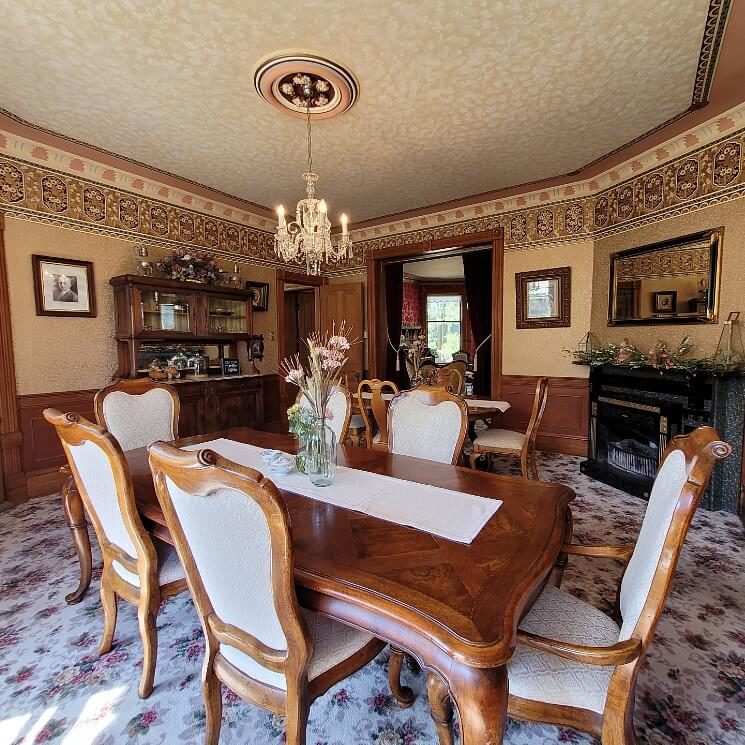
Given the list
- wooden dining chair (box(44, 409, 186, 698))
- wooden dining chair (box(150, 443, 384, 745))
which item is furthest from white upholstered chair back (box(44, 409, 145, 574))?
wooden dining chair (box(150, 443, 384, 745))

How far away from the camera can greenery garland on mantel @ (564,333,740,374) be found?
306cm

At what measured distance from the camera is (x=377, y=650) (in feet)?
3.92

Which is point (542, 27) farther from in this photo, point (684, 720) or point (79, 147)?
point (79, 147)

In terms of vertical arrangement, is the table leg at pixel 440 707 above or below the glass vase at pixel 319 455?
below

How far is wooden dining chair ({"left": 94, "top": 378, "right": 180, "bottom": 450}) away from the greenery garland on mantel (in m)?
3.68

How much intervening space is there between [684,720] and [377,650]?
1143mm

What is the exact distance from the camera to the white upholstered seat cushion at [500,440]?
331cm

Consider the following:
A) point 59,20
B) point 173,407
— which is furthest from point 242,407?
point 59,20

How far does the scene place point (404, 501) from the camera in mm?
1466

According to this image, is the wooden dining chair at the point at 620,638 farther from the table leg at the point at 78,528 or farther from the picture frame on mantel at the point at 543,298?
the picture frame on mantel at the point at 543,298

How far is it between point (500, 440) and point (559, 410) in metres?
1.55

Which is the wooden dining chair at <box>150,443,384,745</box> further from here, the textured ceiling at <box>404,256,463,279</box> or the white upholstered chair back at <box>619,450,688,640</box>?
the textured ceiling at <box>404,256,463,279</box>

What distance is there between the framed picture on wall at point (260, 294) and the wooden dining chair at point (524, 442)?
3323 mm

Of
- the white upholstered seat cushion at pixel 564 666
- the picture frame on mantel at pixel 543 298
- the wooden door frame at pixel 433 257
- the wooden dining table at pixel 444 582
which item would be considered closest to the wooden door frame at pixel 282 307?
the wooden door frame at pixel 433 257
